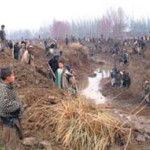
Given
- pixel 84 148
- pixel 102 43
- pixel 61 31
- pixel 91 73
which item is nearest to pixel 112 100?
pixel 91 73

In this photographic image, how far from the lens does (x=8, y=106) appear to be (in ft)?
19.5

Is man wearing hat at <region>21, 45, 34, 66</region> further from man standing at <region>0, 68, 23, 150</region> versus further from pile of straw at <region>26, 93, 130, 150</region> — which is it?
man standing at <region>0, 68, 23, 150</region>

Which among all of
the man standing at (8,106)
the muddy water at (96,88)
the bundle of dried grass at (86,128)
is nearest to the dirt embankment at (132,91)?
the muddy water at (96,88)

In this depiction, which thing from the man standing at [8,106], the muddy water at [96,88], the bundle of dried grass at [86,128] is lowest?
the muddy water at [96,88]

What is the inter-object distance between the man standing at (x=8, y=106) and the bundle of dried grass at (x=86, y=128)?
909 millimetres

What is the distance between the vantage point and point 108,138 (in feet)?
22.4

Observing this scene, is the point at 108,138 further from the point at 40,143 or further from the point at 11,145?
the point at 11,145

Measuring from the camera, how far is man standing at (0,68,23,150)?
591 centimetres

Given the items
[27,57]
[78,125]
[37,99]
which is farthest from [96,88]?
[78,125]

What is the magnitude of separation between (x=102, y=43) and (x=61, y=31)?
63.8 metres

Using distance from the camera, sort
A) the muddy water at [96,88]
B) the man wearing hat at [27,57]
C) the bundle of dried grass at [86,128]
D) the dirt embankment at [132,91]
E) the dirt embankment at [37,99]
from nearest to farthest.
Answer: the bundle of dried grass at [86,128], the dirt embankment at [37,99], the man wearing hat at [27,57], the dirt embankment at [132,91], the muddy water at [96,88]

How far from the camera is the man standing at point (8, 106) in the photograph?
5906 millimetres

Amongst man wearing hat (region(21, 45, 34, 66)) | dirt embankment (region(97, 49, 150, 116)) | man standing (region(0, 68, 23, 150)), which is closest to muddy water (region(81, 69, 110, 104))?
dirt embankment (region(97, 49, 150, 116))

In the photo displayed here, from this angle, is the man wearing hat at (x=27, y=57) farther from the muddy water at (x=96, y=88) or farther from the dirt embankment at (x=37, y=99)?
the muddy water at (x=96, y=88)
